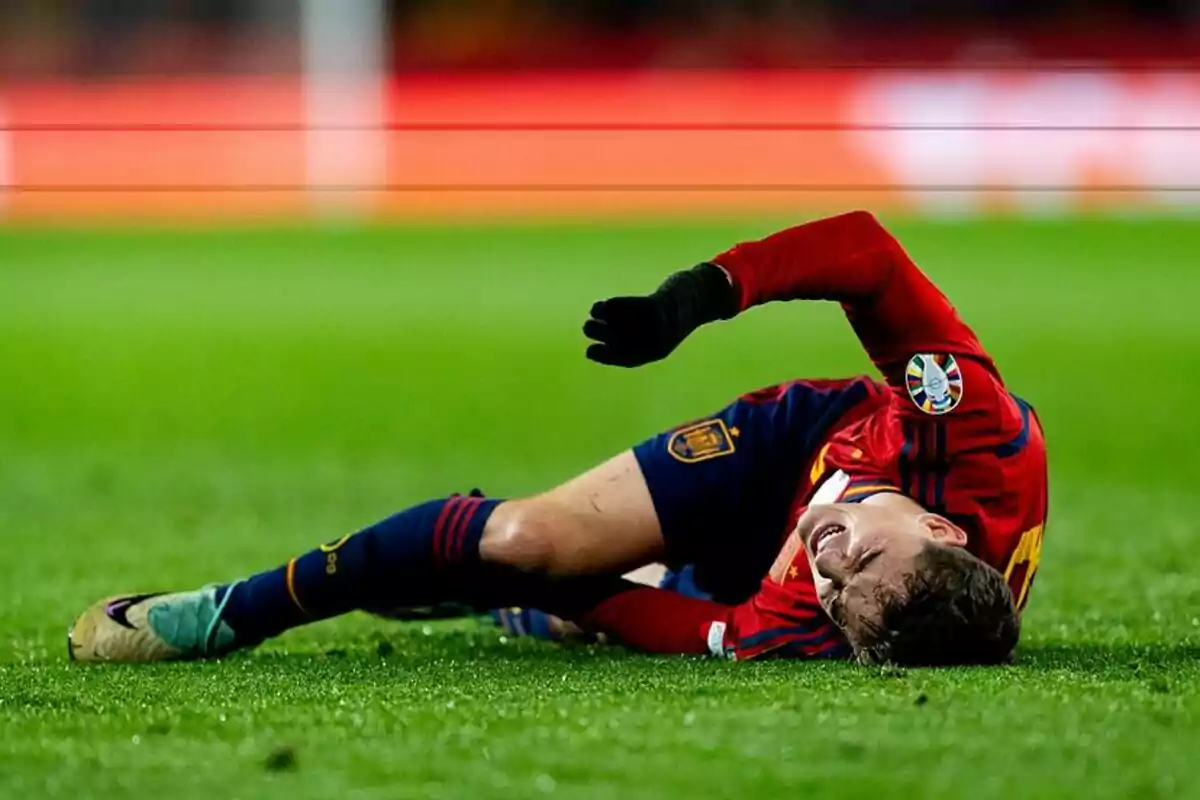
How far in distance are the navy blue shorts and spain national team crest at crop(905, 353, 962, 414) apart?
1.27 feet

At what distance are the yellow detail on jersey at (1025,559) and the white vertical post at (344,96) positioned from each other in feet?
41.2

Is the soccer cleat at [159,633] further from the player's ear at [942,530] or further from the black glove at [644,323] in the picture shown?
the player's ear at [942,530]

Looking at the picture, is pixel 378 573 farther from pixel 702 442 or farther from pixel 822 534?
pixel 822 534

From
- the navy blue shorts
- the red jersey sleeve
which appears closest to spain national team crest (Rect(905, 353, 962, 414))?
the red jersey sleeve

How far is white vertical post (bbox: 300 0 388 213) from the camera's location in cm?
1670

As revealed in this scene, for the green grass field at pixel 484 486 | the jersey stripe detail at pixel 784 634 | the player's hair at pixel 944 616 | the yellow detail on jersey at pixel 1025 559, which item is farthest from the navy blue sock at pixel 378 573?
the yellow detail on jersey at pixel 1025 559

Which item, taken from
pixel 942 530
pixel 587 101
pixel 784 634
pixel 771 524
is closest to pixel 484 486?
pixel 771 524

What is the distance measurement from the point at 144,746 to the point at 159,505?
3.88 m

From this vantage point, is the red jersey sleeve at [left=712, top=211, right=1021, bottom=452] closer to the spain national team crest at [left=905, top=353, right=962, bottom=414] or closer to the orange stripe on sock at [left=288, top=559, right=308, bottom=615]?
the spain national team crest at [left=905, top=353, right=962, bottom=414]

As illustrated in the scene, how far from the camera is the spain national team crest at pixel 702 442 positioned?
3.98 m

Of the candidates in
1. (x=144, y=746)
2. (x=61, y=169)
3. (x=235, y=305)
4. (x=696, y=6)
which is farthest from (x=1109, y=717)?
(x=696, y=6)

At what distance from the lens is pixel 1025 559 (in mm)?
3785

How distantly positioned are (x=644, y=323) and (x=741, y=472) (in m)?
0.71

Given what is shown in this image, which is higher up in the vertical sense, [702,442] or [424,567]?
[702,442]
